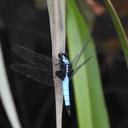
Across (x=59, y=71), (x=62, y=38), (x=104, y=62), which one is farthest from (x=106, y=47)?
(x=62, y=38)

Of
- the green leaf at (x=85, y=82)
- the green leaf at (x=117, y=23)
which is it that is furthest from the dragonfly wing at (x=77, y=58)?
the green leaf at (x=117, y=23)

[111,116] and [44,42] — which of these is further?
[44,42]

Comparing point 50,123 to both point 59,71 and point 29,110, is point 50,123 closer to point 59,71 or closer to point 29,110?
point 29,110

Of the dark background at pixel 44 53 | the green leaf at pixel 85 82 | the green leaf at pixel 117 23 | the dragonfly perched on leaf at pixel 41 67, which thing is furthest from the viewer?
the dark background at pixel 44 53

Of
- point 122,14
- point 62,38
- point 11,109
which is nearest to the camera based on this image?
point 62,38

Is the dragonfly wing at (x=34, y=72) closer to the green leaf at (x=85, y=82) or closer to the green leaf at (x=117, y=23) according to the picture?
the green leaf at (x=85, y=82)

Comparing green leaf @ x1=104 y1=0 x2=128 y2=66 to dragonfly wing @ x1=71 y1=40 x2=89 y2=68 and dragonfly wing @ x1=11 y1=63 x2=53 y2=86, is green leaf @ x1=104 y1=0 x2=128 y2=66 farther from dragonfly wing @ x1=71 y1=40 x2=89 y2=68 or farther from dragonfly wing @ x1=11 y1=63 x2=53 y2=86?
dragonfly wing @ x1=11 y1=63 x2=53 y2=86
